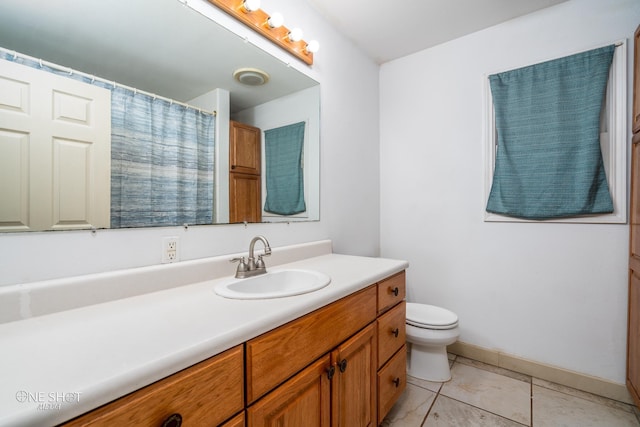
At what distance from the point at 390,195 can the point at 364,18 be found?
1319 millimetres

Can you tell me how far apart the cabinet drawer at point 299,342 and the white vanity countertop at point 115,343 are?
0.12 ft

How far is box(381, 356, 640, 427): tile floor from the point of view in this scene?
4.68 feet

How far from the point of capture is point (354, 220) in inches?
84.0

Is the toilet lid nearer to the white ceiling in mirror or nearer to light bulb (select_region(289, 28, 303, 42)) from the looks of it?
the white ceiling in mirror

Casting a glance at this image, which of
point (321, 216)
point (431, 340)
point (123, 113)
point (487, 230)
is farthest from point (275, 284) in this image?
point (487, 230)

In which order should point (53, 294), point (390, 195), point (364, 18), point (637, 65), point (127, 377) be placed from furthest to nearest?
point (390, 195), point (364, 18), point (637, 65), point (53, 294), point (127, 377)

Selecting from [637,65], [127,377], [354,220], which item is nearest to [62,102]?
[127,377]

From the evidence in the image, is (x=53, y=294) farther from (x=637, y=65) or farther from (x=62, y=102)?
(x=637, y=65)

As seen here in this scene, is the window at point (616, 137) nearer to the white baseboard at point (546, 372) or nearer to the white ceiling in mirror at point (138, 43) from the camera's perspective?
the white baseboard at point (546, 372)

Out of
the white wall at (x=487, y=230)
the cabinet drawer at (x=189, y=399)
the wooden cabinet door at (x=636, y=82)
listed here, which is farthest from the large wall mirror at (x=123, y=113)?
the wooden cabinet door at (x=636, y=82)

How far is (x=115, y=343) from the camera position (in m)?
0.60

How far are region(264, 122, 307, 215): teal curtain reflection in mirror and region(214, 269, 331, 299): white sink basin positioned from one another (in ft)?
1.33

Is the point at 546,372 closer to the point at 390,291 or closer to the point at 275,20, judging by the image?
the point at 390,291

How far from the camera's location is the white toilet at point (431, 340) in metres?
1.68
